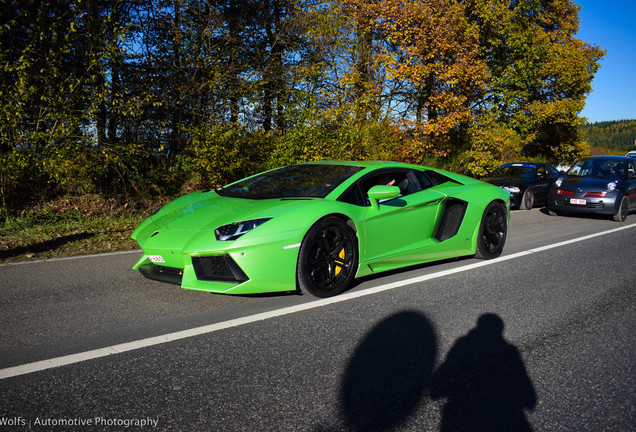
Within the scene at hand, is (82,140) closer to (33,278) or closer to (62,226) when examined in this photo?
(62,226)

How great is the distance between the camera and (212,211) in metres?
4.58

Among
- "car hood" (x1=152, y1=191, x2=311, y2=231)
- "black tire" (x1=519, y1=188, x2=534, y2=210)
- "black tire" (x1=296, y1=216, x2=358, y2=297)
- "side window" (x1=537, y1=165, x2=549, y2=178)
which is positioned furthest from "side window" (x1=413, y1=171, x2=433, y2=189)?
"side window" (x1=537, y1=165, x2=549, y2=178)

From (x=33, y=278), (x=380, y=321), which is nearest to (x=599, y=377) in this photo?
(x=380, y=321)

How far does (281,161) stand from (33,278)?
747 centimetres

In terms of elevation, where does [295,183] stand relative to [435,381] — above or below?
above

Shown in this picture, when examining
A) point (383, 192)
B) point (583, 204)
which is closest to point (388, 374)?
point (383, 192)

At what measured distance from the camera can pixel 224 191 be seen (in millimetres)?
5488

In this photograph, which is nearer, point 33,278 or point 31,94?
point 33,278

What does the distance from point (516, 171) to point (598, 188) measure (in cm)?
376

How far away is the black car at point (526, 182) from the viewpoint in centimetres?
1377

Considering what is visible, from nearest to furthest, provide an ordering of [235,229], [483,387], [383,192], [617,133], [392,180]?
1. [483,387]
2. [235,229]
3. [383,192]
4. [392,180]
5. [617,133]

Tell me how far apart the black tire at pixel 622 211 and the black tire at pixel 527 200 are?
111 inches

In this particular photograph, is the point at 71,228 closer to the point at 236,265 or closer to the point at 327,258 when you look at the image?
the point at 236,265

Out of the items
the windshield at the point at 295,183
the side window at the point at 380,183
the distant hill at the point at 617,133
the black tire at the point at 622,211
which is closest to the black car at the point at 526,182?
the black tire at the point at 622,211
